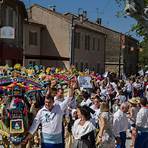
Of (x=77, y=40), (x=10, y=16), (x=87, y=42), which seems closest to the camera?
(x=10, y=16)

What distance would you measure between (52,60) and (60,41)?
219 centimetres

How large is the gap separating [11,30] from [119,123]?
2500cm

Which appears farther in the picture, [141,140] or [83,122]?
[141,140]

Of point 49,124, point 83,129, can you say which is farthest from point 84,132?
point 49,124

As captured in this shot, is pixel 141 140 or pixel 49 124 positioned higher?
pixel 49 124

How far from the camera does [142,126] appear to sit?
1242 cm

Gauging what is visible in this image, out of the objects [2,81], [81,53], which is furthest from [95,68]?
[2,81]

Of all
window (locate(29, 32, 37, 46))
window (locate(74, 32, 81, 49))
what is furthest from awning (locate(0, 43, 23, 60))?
window (locate(74, 32, 81, 49))

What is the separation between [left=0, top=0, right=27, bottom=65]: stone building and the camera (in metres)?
38.1

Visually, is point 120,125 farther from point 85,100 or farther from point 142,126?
point 85,100

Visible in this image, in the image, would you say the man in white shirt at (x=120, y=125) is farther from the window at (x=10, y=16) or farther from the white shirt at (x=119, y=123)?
the window at (x=10, y=16)

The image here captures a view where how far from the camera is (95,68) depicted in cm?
6450

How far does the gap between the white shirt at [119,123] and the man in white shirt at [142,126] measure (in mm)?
291

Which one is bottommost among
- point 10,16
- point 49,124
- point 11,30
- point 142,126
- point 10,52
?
point 142,126
